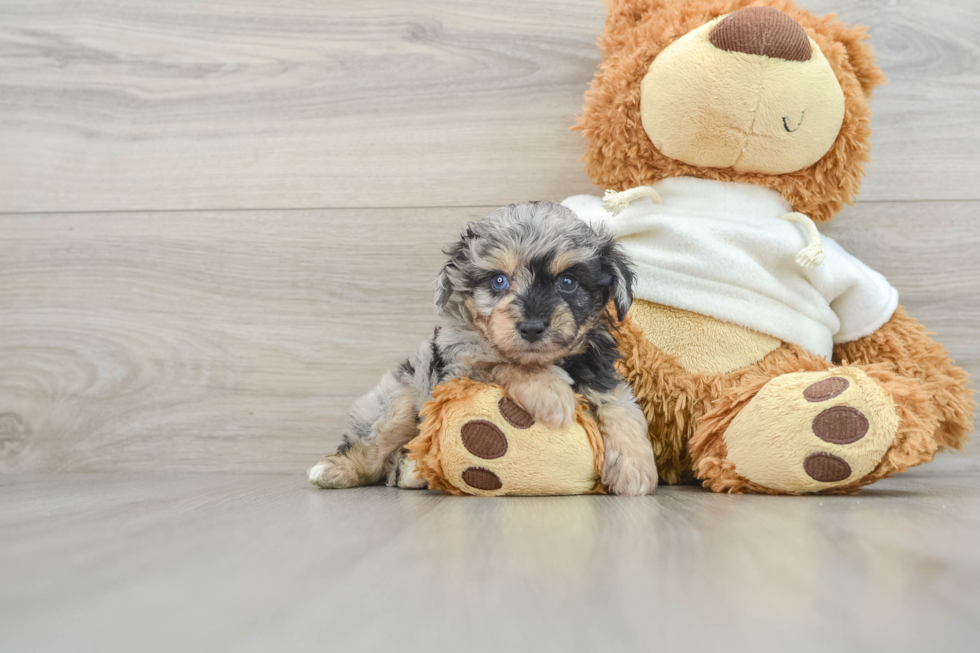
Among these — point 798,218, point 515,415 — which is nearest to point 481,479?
point 515,415

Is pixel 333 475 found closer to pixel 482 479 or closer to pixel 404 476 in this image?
pixel 404 476

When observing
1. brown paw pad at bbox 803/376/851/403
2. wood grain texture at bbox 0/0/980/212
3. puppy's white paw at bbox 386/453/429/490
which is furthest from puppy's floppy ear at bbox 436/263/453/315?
brown paw pad at bbox 803/376/851/403

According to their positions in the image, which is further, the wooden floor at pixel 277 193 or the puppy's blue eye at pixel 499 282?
the wooden floor at pixel 277 193

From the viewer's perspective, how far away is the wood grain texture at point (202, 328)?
1831 mm

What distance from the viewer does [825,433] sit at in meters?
1.17

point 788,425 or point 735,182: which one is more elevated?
point 735,182

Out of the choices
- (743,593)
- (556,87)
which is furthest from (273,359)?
(743,593)

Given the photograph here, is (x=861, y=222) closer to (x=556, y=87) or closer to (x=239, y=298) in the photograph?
(x=556, y=87)

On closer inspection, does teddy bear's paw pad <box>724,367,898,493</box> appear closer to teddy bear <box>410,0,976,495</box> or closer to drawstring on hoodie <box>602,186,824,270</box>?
teddy bear <box>410,0,976,495</box>

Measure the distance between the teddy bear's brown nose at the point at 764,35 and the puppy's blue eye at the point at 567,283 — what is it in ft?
1.80

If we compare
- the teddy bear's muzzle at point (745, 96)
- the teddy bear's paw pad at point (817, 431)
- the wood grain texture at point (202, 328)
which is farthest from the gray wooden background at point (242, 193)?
the teddy bear's paw pad at point (817, 431)

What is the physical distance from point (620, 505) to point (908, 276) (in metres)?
1.13

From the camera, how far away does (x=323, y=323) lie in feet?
6.03

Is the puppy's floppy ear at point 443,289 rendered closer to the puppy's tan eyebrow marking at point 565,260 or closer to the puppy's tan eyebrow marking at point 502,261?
the puppy's tan eyebrow marking at point 502,261
